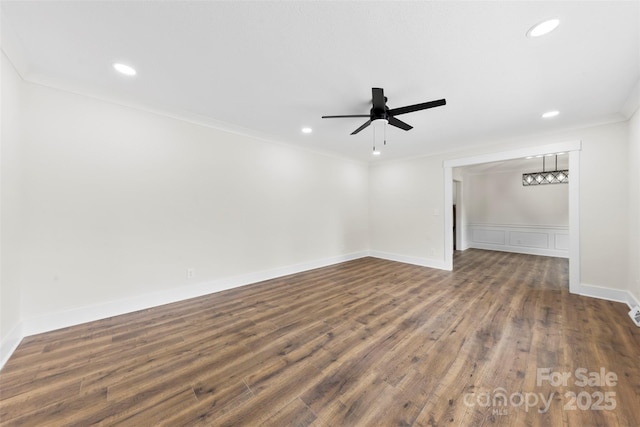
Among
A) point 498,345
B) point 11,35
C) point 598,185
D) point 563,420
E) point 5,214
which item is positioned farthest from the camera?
point 598,185

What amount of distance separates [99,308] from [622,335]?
18.1ft

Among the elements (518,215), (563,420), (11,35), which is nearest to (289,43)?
(11,35)

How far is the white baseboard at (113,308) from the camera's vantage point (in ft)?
6.94

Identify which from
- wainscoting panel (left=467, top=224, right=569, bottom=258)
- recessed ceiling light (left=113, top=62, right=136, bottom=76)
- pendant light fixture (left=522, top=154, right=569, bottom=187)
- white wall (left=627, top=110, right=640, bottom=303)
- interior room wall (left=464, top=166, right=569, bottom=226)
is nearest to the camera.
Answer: recessed ceiling light (left=113, top=62, right=136, bottom=76)

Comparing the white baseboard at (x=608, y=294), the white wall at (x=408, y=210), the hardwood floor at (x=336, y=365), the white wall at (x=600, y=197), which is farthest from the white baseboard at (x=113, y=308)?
the white baseboard at (x=608, y=294)

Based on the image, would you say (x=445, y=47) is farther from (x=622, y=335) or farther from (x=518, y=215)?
(x=518, y=215)

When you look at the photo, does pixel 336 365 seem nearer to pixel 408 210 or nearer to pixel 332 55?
pixel 332 55

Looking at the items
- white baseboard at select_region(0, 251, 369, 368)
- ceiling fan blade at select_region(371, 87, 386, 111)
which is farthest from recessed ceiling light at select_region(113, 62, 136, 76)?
white baseboard at select_region(0, 251, 369, 368)

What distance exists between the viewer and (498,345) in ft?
6.90

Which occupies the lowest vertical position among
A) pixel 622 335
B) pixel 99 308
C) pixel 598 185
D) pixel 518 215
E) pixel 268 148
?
→ pixel 622 335

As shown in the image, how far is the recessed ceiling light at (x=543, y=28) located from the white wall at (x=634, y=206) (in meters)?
2.38

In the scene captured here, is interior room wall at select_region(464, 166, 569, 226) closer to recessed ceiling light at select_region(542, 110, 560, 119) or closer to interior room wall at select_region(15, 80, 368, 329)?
recessed ceiling light at select_region(542, 110, 560, 119)

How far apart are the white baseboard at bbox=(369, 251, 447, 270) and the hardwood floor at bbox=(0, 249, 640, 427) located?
1.69 meters

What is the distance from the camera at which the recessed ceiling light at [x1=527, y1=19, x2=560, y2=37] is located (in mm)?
1556
